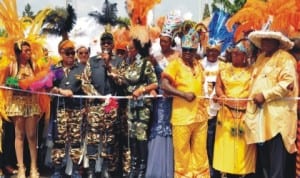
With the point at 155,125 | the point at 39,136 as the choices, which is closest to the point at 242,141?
the point at 155,125

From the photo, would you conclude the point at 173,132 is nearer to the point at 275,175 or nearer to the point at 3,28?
the point at 275,175

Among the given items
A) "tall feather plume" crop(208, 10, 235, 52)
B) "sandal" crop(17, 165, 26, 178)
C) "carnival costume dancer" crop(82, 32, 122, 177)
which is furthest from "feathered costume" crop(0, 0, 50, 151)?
"tall feather plume" crop(208, 10, 235, 52)

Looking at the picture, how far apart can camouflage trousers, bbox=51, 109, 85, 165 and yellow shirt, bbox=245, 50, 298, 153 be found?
1.95 metres

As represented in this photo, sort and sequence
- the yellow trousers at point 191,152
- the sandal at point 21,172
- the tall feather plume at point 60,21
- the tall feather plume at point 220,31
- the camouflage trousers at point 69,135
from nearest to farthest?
the yellow trousers at point 191,152, the camouflage trousers at point 69,135, the sandal at point 21,172, the tall feather plume at point 60,21, the tall feather plume at point 220,31

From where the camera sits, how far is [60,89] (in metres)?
6.27

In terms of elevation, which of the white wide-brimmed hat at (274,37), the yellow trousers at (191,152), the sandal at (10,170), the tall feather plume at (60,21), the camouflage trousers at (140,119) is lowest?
the sandal at (10,170)

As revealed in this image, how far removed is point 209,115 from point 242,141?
65cm

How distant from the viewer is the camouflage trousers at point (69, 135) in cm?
615

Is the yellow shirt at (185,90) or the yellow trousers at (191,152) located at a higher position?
the yellow shirt at (185,90)

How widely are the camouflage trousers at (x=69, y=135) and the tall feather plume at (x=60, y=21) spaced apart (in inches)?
45.8

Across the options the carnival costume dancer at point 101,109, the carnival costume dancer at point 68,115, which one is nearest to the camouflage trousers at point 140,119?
the carnival costume dancer at point 101,109

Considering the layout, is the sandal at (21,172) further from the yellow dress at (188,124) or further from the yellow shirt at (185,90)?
the yellow shirt at (185,90)

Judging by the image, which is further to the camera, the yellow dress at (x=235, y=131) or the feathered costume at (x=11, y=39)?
the feathered costume at (x=11, y=39)

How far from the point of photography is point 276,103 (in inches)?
217
